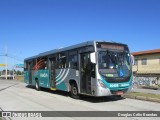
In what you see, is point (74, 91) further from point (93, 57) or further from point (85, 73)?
point (93, 57)

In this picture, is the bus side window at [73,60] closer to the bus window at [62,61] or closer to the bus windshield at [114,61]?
the bus window at [62,61]

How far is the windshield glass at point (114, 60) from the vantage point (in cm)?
1398

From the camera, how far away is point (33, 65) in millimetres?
25359

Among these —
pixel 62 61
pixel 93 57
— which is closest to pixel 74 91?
pixel 62 61

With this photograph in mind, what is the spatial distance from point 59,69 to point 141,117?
378 inches

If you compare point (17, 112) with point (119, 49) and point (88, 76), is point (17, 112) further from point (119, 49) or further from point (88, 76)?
point (119, 49)

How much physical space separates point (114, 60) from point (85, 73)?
1.74m

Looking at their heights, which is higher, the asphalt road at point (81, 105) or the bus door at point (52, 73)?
the bus door at point (52, 73)

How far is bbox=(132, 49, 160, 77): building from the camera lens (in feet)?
125

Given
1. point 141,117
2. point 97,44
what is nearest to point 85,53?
point 97,44

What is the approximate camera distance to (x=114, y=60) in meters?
Answer: 14.4

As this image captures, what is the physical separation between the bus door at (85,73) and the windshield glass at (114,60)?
2.71ft

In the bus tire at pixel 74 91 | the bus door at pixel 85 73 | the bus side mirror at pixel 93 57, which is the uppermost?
the bus side mirror at pixel 93 57

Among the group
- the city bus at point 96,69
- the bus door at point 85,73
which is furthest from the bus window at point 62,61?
the bus door at point 85,73
